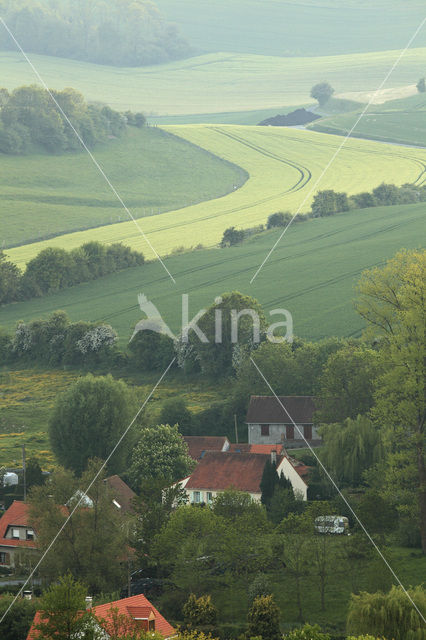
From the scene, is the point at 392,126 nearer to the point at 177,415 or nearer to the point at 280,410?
the point at 280,410

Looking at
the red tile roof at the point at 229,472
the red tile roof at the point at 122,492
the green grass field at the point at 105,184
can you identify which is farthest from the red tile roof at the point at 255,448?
the green grass field at the point at 105,184

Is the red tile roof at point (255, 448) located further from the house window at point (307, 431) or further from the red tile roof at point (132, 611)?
the red tile roof at point (132, 611)

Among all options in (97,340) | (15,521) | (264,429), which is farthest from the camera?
(97,340)

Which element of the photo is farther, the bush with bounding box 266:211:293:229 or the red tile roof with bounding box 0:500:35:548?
the bush with bounding box 266:211:293:229

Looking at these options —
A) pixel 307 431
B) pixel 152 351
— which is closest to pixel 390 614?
pixel 307 431

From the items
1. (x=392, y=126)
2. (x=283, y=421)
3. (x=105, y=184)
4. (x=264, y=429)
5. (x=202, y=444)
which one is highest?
(x=392, y=126)

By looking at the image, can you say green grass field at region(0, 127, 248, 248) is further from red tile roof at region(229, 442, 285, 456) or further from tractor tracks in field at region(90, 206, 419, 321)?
red tile roof at region(229, 442, 285, 456)

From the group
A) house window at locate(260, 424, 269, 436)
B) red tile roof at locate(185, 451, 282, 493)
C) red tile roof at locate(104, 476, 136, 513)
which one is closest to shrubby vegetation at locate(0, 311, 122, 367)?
house window at locate(260, 424, 269, 436)
